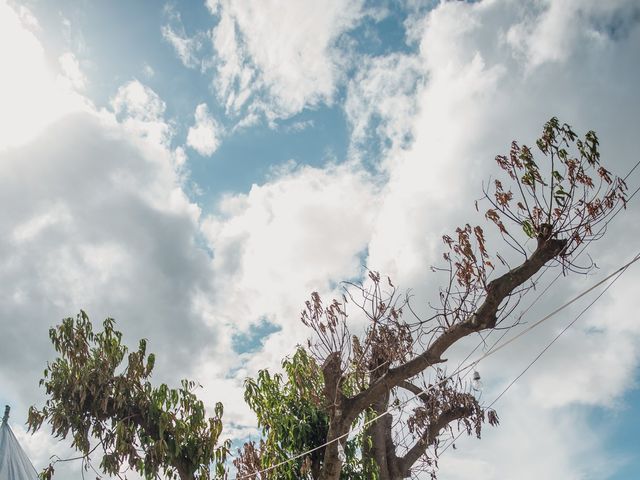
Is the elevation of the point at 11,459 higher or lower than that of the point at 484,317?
higher

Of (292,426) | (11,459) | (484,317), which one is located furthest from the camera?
(11,459)

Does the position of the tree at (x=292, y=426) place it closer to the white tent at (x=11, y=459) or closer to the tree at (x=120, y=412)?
the tree at (x=120, y=412)

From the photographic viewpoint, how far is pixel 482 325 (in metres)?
5.98

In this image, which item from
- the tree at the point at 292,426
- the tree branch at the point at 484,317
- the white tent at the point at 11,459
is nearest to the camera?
the tree branch at the point at 484,317

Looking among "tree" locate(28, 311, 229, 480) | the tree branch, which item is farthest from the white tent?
the tree branch

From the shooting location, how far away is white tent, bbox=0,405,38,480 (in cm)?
1209

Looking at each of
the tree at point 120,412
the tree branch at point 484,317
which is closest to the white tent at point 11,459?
the tree at point 120,412

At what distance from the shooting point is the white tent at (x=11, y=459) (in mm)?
12094

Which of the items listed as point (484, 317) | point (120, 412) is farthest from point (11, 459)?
point (484, 317)

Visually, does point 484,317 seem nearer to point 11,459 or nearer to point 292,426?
point 292,426

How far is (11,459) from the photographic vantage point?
12.4 metres

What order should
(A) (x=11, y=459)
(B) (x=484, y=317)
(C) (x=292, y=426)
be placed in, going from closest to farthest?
(B) (x=484, y=317)
(C) (x=292, y=426)
(A) (x=11, y=459)

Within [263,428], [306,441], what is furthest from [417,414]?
[263,428]

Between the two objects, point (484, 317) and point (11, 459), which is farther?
point (11, 459)
